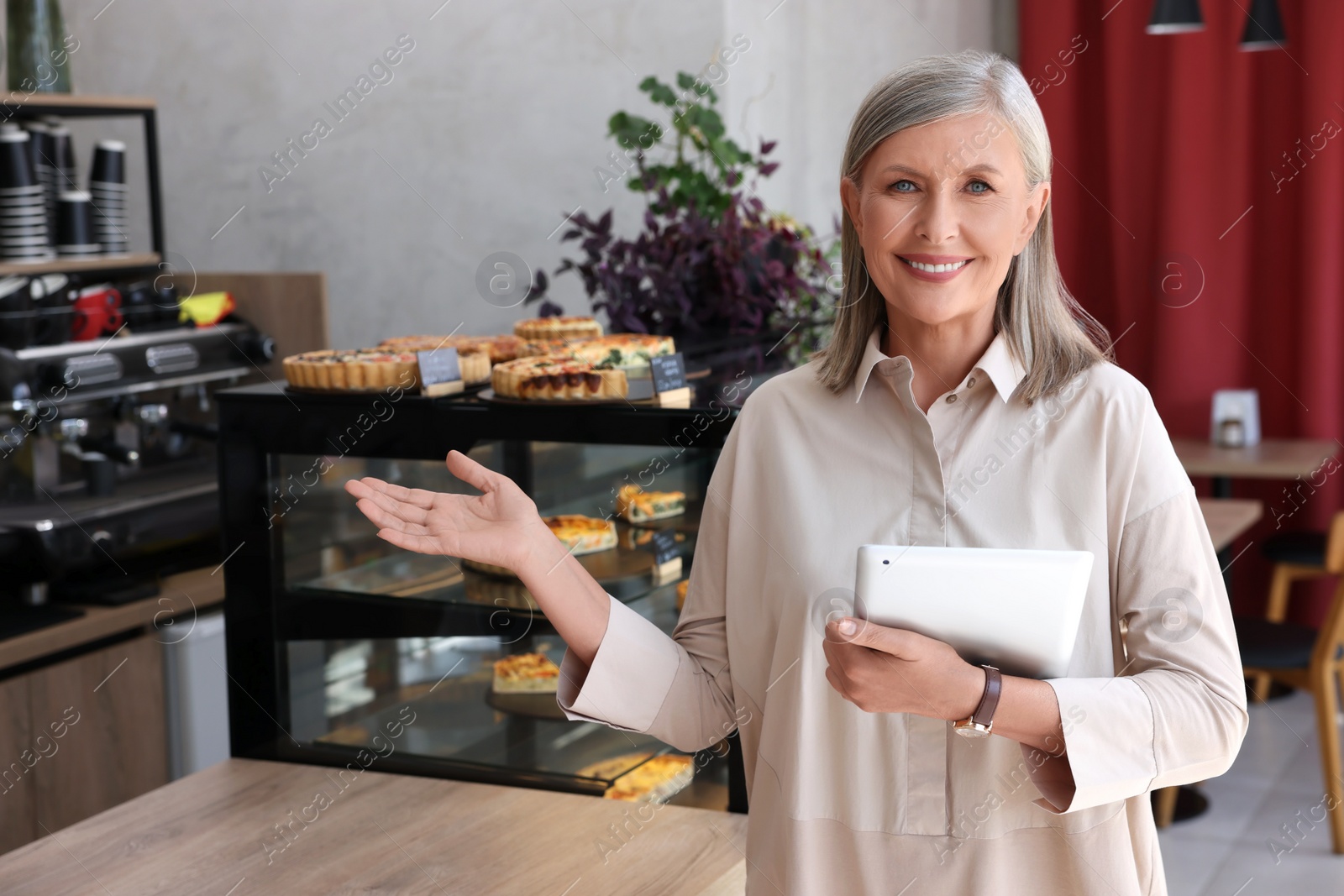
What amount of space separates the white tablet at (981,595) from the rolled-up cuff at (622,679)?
0.92ft

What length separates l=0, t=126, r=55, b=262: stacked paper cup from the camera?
3.06 meters

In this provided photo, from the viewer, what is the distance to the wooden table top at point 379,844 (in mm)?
1533

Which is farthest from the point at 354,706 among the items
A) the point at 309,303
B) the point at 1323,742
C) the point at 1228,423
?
the point at 1228,423

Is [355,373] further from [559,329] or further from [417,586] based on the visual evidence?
[559,329]

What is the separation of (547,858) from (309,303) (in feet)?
8.20

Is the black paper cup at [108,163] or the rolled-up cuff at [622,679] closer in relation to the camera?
the rolled-up cuff at [622,679]

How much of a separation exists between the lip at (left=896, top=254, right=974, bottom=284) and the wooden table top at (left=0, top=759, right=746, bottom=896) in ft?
2.65

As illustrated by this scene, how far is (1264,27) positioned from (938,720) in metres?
3.89

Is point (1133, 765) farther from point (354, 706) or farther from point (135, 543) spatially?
point (135, 543)

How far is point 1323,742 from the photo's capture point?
11.4 ft

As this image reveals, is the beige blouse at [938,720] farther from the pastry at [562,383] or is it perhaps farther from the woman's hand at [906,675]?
the pastry at [562,383]

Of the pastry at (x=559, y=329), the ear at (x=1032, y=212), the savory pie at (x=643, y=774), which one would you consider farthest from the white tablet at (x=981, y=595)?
the pastry at (x=559, y=329)

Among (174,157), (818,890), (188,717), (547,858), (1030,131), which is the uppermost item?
(174,157)

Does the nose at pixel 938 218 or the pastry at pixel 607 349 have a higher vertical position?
the nose at pixel 938 218
